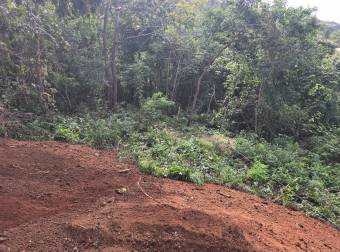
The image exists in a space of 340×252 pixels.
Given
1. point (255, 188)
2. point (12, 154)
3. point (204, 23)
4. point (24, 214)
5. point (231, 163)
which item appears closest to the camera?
point (24, 214)

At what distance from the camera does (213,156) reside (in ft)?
25.6

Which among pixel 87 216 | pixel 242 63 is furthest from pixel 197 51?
pixel 87 216

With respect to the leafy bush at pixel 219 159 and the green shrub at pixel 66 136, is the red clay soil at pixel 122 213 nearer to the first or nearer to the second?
the leafy bush at pixel 219 159

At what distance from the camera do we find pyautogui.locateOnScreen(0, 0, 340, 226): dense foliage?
7703 mm

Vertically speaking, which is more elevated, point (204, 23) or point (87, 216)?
point (204, 23)

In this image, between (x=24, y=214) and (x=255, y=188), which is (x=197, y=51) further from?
(x=24, y=214)

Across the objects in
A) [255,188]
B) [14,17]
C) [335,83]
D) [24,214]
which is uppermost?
[14,17]


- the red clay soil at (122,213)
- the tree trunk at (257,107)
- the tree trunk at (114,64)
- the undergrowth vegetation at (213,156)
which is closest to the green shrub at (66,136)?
the undergrowth vegetation at (213,156)

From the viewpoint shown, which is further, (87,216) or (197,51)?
(197,51)

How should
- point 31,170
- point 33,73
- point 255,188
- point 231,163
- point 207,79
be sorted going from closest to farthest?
1. point 31,170
2. point 255,188
3. point 231,163
4. point 33,73
5. point 207,79

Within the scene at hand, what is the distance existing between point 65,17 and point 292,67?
686cm

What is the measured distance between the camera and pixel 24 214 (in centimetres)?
420

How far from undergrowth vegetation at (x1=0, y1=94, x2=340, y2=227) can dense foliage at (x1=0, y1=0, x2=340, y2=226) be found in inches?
1.1

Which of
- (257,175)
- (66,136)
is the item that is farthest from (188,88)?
(257,175)
